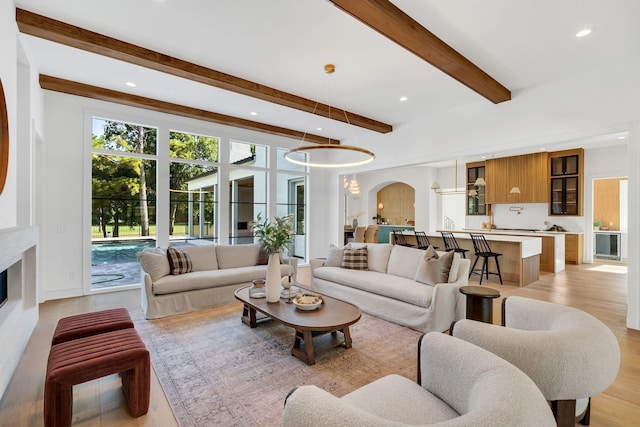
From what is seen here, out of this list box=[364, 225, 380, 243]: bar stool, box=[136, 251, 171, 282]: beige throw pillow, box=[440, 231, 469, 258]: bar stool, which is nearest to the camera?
box=[136, 251, 171, 282]: beige throw pillow

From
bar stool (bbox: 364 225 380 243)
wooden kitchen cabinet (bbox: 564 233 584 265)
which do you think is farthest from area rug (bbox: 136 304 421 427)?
wooden kitchen cabinet (bbox: 564 233 584 265)

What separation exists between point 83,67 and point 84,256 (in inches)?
109

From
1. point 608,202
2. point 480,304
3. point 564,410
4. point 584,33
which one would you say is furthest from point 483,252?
point 608,202

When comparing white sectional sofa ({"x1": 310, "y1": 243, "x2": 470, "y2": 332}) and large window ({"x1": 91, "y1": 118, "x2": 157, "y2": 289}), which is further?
large window ({"x1": 91, "y1": 118, "x2": 157, "y2": 289})

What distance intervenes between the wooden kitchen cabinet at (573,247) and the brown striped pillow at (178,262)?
28.1 feet

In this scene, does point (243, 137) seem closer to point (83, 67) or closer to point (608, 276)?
point (83, 67)

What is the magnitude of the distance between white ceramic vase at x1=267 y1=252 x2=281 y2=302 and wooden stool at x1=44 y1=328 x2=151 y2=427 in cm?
135

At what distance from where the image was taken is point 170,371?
2576 millimetres

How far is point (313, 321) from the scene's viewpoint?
9.02ft

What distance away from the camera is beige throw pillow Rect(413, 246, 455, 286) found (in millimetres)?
3564

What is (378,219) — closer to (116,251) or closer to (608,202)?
(608,202)

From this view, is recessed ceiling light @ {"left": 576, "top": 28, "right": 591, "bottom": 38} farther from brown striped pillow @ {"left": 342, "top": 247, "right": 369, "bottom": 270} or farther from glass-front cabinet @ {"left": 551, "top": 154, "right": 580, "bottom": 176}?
glass-front cabinet @ {"left": 551, "top": 154, "right": 580, "bottom": 176}

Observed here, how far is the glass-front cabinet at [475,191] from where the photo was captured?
902cm

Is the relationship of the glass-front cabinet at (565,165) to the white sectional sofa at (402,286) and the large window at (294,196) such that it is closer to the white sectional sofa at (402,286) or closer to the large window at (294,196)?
the white sectional sofa at (402,286)
